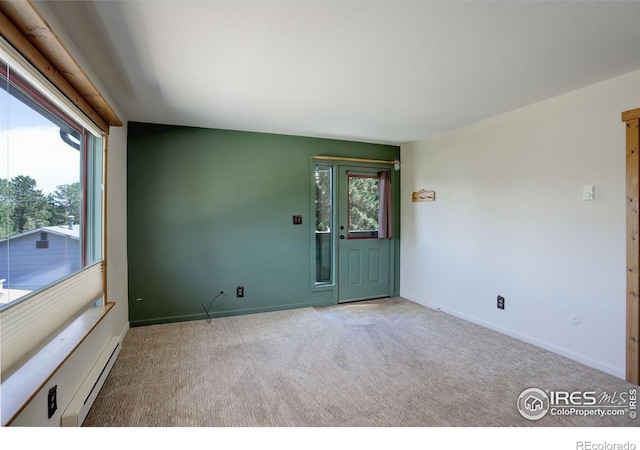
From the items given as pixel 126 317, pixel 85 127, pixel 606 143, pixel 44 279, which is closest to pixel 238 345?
pixel 126 317

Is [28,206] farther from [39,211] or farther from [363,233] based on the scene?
[363,233]

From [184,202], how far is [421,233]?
319 centimetres

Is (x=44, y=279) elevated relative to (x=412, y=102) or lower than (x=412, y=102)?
lower

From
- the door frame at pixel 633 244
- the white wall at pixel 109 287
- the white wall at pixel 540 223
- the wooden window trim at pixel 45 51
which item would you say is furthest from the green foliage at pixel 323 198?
the door frame at pixel 633 244

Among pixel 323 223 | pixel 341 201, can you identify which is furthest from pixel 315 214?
pixel 341 201

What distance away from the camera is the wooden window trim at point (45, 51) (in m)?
1.24

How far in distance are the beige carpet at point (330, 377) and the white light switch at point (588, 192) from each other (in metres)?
1.41

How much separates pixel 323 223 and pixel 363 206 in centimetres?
69

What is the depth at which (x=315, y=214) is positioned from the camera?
4.36 metres

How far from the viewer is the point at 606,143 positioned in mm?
2514

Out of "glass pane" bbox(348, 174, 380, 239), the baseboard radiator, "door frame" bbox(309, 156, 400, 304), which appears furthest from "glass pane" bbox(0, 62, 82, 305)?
"glass pane" bbox(348, 174, 380, 239)

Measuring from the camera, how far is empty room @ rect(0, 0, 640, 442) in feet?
5.43

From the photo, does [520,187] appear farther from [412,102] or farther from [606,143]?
[412,102]
